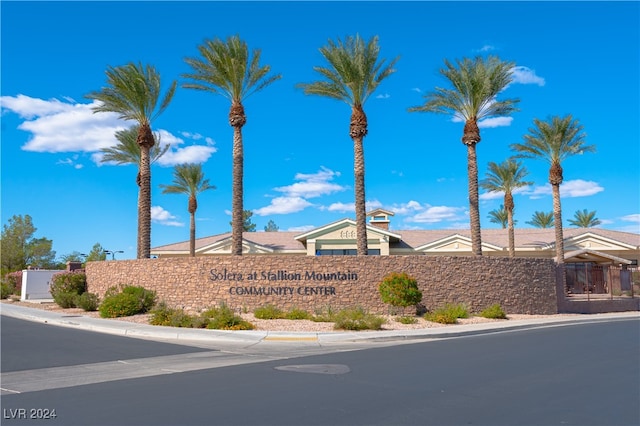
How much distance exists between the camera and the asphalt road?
7.35m

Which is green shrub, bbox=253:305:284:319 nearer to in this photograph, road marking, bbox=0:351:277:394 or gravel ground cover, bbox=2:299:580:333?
gravel ground cover, bbox=2:299:580:333

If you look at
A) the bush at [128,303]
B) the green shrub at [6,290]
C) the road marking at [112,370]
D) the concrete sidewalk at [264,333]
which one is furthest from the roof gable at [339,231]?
the road marking at [112,370]

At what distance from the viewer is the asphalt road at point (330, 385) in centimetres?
735

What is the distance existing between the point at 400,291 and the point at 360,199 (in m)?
6.43

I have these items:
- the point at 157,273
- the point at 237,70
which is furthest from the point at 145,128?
the point at 157,273

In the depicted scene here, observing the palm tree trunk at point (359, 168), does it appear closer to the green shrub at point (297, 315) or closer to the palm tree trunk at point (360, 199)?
the palm tree trunk at point (360, 199)

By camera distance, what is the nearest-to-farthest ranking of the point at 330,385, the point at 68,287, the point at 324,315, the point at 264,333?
the point at 330,385 → the point at 264,333 → the point at 324,315 → the point at 68,287

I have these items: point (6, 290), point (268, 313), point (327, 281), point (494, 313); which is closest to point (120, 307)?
point (268, 313)

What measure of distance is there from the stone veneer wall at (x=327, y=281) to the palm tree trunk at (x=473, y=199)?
3.91 metres

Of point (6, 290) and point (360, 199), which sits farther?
point (6, 290)

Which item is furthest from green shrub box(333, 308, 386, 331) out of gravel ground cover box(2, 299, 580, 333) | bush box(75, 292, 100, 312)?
bush box(75, 292, 100, 312)

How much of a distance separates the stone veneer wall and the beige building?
13804 millimetres

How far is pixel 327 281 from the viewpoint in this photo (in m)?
24.1

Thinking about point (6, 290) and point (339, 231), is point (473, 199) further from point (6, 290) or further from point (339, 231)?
point (6, 290)
